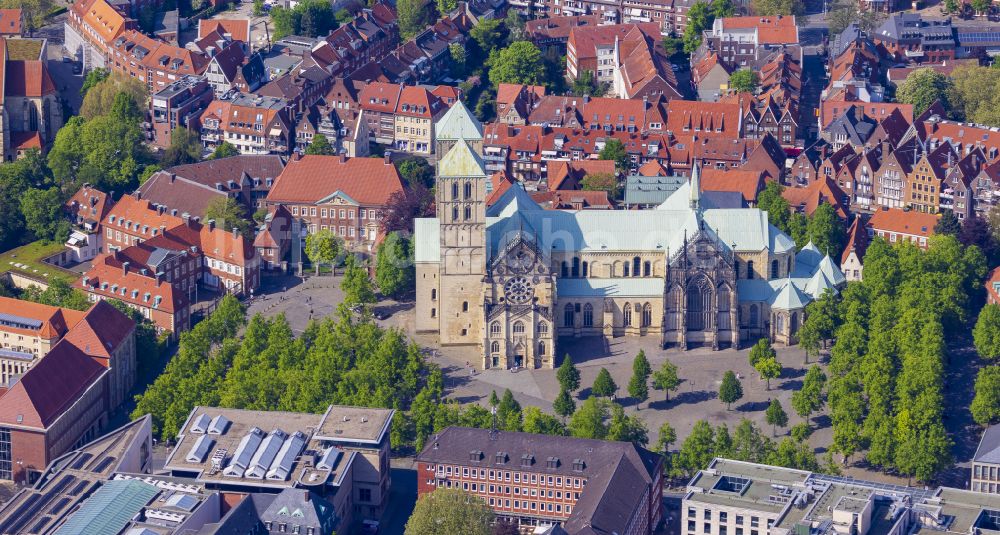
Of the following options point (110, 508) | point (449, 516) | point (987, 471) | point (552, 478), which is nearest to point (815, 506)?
point (987, 471)

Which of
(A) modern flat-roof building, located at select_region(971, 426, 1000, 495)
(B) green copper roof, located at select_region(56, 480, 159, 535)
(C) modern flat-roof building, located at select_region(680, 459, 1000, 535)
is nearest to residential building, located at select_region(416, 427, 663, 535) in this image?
(C) modern flat-roof building, located at select_region(680, 459, 1000, 535)

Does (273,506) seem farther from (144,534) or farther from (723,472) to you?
(723,472)

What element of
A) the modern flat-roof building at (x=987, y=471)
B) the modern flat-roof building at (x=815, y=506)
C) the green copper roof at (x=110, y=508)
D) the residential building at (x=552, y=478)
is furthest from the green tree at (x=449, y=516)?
the modern flat-roof building at (x=987, y=471)

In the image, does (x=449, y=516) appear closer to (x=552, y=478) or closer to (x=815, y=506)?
(x=552, y=478)

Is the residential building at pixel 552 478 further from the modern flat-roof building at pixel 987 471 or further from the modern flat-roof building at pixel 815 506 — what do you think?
the modern flat-roof building at pixel 987 471

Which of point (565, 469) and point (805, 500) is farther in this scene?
point (565, 469)

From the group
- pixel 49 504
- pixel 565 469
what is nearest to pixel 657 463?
pixel 565 469
